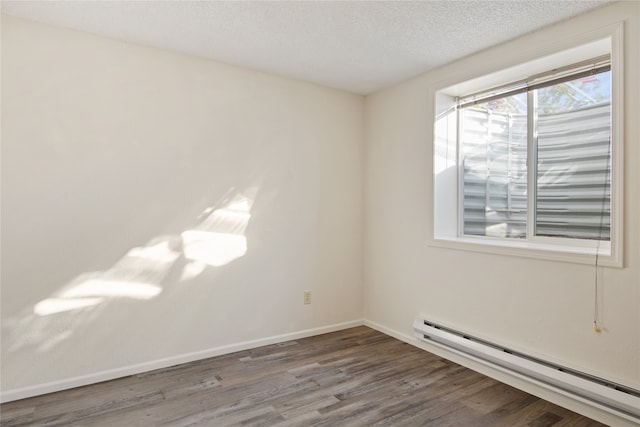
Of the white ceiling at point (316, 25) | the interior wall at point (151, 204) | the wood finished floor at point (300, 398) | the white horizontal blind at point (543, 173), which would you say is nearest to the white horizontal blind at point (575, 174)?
the white horizontal blind at point (543, 173)

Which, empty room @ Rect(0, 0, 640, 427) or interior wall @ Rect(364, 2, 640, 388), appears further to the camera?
empty room @ Rect(0, 0, 640, 427)

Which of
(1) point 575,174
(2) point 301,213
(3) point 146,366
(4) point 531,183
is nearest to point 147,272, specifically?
(3) point 146,366

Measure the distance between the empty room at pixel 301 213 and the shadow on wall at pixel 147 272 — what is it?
1 cm

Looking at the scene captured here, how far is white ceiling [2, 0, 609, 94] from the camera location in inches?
86.4

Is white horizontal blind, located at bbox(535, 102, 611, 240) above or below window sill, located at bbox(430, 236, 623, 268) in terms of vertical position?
above

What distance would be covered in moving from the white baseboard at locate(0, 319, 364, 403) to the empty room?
0.01 meters

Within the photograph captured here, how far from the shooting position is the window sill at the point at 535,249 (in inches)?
86.2

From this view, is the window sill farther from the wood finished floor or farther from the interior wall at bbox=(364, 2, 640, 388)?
the wood finished floor

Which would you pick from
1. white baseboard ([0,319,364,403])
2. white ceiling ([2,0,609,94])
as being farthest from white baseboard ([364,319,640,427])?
white ceiling ([2,0,609,94])

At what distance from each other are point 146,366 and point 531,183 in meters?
3.10

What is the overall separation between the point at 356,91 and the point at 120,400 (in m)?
3.19

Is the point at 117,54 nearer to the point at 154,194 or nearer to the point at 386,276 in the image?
the point at 154,194

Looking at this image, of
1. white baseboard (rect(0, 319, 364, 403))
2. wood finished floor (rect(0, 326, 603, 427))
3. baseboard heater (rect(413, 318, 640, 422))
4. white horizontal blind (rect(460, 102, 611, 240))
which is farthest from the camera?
white horizontal blind (rect(460, 102, 611, 240))

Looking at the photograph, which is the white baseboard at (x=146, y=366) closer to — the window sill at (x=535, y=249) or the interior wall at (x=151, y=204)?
the interior wall at (x=151, y=204)
